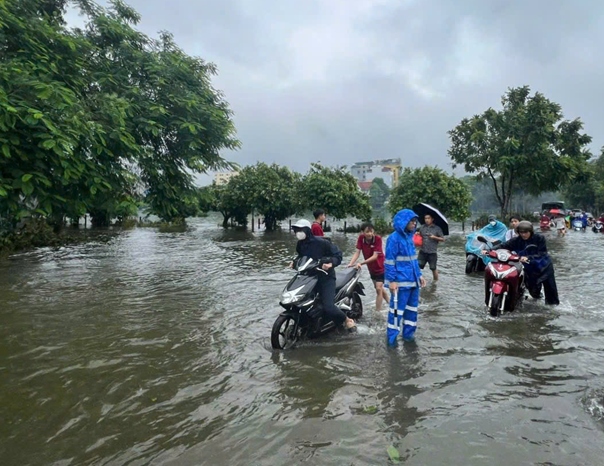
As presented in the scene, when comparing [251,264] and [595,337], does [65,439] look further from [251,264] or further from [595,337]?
[251,264]

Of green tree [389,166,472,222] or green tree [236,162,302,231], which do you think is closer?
green tree [389,166,472,222]

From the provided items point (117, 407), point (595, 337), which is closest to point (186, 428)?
point (117, 407)

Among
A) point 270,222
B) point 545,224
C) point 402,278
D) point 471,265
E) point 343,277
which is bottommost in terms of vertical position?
point 471,265

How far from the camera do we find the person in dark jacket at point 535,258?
6926 mm

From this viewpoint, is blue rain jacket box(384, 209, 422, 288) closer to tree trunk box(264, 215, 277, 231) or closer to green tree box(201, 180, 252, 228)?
green tree box(201, 180, 252, 228)

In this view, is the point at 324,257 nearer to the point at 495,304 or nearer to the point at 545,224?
the point at 495,304

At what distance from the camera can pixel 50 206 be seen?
8.28 metres

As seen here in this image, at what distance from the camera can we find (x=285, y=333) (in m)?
5.22

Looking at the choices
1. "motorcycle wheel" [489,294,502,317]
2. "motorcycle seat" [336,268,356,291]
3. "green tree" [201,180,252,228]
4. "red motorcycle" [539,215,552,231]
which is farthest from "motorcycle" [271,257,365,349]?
"red motorcycle" [539,215,552,231]

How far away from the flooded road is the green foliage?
2.55 m

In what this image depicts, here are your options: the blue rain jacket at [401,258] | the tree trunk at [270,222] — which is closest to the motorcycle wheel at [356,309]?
the blue rain jacket at [401,258]

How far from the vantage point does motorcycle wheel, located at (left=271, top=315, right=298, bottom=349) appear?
16.7 feet

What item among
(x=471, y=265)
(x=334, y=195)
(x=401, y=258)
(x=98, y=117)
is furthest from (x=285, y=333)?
(x=334, y=195)

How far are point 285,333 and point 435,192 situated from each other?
23583mm
